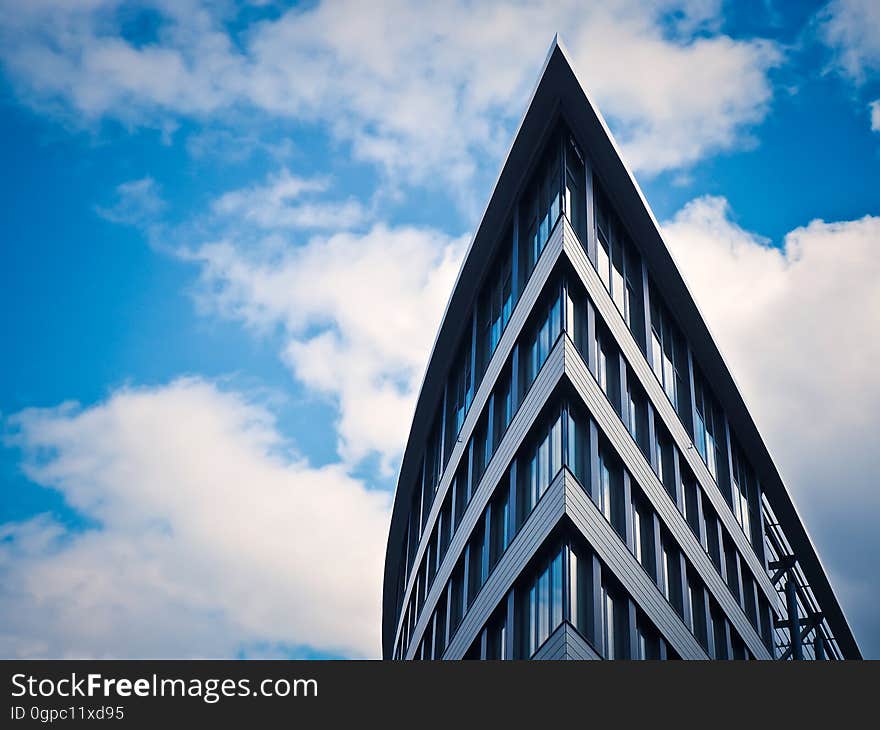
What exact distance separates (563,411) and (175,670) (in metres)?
15.6

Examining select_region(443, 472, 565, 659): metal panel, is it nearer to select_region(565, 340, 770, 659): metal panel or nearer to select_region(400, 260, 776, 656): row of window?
select_region(400, 260, 776, 656): row of window

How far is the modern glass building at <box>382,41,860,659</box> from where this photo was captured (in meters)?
28.2

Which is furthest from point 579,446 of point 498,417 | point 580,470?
point 498,417

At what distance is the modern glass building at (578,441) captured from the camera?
92.6ft

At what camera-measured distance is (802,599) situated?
187ft

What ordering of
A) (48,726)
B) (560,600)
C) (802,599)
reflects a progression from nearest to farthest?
(48,726) → (560,600) → (802,599)

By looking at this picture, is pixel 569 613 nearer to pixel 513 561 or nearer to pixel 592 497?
pixel 592 497

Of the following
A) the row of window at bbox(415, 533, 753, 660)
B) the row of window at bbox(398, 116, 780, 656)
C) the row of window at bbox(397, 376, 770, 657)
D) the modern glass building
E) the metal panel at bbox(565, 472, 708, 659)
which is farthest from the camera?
the row of window at bbox(398, 116, 780, 656)

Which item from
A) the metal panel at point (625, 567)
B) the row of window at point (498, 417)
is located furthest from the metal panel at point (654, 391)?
the metal panel at point (625, 567)

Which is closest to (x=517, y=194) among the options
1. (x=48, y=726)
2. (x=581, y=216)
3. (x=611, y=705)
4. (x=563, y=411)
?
(x=581, y=216)

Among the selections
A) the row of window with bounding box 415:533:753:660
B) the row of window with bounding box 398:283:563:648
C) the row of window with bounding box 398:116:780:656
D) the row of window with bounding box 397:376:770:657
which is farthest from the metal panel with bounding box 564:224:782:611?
the row of window with bounding box 415:533:753:660

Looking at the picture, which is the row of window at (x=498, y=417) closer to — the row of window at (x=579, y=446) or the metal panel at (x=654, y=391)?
the row of window at (x=579, y=446)

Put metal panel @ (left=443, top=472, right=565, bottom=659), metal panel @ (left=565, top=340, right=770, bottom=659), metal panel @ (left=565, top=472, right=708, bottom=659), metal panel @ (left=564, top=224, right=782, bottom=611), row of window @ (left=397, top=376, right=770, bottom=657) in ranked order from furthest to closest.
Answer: metal panel @ (left=564, top=224, right=782, bottom=611)
metal panel @ (left=565, top=340, right=770, bottom=659)
row of window @ (left=397, top=376, right=770, bottom=657)
metal panel @ (left=443, top=472, right=565, bottom=659)
metal panel @ (left=565, top=472, right=708, bottom=659)

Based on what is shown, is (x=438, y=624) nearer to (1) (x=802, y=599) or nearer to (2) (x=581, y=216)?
(2) (x=581, y=216)
